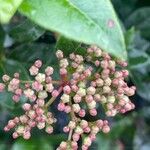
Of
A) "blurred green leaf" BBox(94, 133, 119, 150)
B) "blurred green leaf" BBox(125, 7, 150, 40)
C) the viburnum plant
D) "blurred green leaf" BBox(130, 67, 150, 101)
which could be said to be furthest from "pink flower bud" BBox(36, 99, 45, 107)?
"blurred green leaf" BBox(125, 7, 150, 40)

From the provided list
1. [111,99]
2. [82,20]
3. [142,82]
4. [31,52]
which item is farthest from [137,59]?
[82,20]

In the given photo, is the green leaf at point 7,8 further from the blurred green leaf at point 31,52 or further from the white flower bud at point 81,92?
the blurred green leaf at point 31,52

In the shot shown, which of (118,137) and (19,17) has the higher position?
(19,17)

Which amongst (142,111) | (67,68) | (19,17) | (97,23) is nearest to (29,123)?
(67,68)

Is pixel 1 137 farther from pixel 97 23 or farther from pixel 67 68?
pixel 97 23

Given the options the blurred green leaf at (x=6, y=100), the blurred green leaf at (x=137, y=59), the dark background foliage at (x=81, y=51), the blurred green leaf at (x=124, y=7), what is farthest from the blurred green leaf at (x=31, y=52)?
the blurred green leaf at (x=124, y=7)

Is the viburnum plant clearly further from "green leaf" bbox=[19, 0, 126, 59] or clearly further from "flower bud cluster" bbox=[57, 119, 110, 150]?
"green leaf" bbox=[19, 0, 126, 59]

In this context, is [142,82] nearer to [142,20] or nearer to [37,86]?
[142,20]
